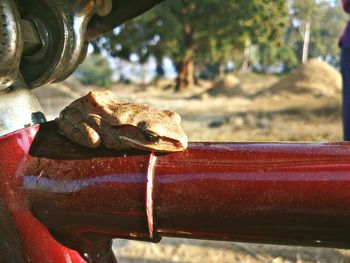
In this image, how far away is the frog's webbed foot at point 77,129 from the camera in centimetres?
79

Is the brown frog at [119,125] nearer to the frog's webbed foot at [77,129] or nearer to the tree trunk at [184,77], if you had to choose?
the frog's webbed foot at [77,129]

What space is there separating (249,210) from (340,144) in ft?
0.57

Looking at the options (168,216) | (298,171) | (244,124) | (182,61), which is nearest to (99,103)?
(168,216)

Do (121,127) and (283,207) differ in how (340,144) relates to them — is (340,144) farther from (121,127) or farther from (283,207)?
(121,127)

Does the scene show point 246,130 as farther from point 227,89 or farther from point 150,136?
point 227,89

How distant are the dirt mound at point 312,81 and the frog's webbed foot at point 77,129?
377 inches

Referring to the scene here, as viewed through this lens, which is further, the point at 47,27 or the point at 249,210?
the point at 47,27

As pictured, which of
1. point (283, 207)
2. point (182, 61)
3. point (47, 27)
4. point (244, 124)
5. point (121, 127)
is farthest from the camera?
point (182, 61)

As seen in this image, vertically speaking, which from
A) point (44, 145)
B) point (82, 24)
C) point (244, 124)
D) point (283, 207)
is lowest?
point (244, 124)

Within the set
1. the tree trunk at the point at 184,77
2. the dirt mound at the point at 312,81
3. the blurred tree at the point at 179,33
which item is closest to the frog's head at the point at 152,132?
the dirt mound at the point at 312,81

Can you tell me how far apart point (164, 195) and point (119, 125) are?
140 millimetres

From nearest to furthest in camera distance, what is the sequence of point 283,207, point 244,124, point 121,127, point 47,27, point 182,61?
point 283,207
point 121,127
point 47,27
point 244,124
point 182,61

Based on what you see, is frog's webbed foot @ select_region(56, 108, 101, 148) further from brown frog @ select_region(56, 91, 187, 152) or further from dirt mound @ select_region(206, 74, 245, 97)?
dirt mound @ select_region(206, 74, 245, 97)

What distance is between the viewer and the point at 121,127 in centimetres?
78
